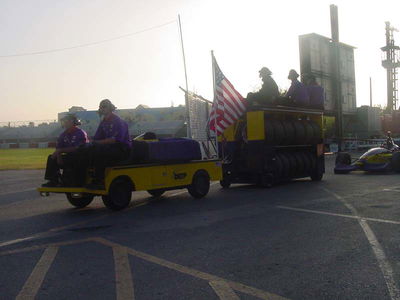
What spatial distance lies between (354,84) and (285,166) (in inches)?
760

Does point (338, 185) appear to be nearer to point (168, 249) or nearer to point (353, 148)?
point (168, 249)

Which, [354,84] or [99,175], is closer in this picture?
[99,175]

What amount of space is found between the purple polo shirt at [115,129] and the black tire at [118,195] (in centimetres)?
73

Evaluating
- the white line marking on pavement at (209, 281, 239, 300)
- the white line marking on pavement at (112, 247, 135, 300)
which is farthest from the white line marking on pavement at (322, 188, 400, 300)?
the white line marking on pavement at (112, 247, 135, 300)

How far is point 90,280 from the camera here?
4.27m

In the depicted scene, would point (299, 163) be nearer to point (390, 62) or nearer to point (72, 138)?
point (72, 138)

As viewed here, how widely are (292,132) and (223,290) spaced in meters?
9.00

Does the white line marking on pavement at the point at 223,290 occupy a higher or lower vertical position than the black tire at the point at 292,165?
lower

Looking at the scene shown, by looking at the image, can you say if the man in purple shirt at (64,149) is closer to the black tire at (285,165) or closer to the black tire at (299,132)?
the black tire at (285,165)

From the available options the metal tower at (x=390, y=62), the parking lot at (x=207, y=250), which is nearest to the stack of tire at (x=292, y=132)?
the parking lot at (x=207, y=250)

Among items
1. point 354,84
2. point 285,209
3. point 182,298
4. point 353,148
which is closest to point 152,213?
point 285,209

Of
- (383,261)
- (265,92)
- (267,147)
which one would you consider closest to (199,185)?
(267,147)

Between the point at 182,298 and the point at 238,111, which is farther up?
the point at 238,111

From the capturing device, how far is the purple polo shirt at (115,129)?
8.29 metres
